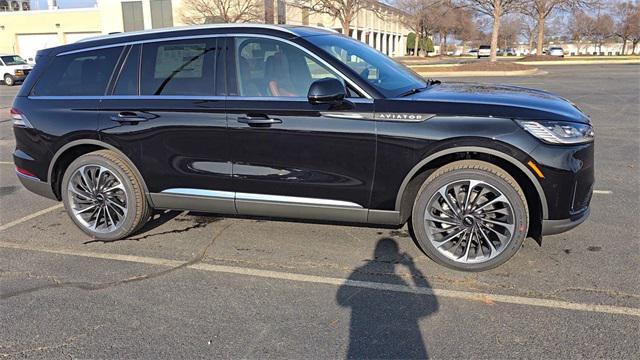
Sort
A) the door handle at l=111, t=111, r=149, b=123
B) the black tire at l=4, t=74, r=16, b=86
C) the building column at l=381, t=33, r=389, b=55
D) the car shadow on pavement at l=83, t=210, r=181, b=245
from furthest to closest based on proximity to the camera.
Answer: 1. the building column at l=381, t=33, r=389, b=55
2. the black tire at l=4, t=74, r=16, b=86
3. the car shadow on pavement at l=83, t=210, r=181, b=245
4. the door handle at l=111, t=111, r=149, b=123

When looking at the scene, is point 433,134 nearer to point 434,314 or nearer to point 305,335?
point 434,314

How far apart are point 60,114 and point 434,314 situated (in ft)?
12.6

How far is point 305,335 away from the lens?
3.09 meters

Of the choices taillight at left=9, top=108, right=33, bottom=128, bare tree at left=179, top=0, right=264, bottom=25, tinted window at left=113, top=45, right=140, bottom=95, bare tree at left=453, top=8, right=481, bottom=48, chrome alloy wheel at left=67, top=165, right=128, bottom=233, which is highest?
bare tree at left=453, top=8, right=481, bottom=48

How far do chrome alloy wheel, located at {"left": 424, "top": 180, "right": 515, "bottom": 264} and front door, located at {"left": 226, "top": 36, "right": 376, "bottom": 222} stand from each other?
0.59m

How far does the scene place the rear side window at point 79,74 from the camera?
462 centimetres

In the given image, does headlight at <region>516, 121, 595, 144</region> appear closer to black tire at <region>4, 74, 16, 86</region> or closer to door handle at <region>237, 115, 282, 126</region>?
door handle at <region>237, 115, 282, 126</region>

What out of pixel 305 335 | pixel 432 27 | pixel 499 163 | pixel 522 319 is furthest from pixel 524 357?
pixel 432 27

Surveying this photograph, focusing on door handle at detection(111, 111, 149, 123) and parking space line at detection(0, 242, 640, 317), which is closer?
parking space line at detection(0, 242, 640, 317)

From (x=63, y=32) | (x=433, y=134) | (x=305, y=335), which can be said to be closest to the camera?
(x=305, y=335)

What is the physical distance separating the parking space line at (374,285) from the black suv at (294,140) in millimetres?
384

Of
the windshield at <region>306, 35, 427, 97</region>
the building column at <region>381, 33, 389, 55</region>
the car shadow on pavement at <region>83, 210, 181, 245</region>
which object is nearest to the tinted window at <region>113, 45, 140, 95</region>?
the car shadow on pavement at <region>83, 210, 181, 245</region>

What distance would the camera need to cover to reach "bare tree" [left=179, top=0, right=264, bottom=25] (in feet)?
124

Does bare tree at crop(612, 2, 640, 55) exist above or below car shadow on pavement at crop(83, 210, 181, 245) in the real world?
above
